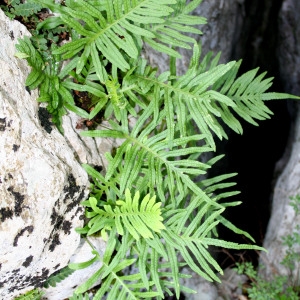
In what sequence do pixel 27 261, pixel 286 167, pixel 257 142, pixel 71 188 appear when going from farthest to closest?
pixel 257 142, pixel 286 167, pixel 71 188, pixel 27 261

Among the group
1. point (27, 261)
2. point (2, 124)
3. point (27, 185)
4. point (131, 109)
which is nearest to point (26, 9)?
point (2, 124)

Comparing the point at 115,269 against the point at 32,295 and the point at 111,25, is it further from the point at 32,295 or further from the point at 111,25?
the point at 111,25

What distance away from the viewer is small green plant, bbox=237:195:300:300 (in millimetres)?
3814

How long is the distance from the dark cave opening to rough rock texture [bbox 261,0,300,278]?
0.22m

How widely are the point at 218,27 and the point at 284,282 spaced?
110 inches

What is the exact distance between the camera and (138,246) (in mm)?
2549

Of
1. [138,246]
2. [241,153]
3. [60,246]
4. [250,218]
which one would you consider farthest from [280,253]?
[60,246]

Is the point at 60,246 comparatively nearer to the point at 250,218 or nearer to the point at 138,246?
the point at 138,246

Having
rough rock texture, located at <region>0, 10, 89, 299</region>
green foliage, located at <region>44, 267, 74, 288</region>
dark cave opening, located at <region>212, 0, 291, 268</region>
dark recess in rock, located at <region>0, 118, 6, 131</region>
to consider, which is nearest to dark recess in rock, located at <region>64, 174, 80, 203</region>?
rough rock texture, located at <region>0, 10, 89, 299</region>

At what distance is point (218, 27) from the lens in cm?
448

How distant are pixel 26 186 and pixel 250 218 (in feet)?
12.6

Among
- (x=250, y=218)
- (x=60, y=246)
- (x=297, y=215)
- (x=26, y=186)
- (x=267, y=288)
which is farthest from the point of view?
(x=250, y=218)

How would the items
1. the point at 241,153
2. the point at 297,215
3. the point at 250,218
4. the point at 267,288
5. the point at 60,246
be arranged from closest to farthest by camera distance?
1. the point at 60,246
2. the point at 267,288
3. the point at 297,215
4. the point at 250,218
5. the point at 241,153

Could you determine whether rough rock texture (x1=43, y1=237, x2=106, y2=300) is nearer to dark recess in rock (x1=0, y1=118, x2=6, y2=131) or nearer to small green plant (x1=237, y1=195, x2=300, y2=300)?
dark recess in rock (x1=0, y1=118, x2=6, y2=131)
